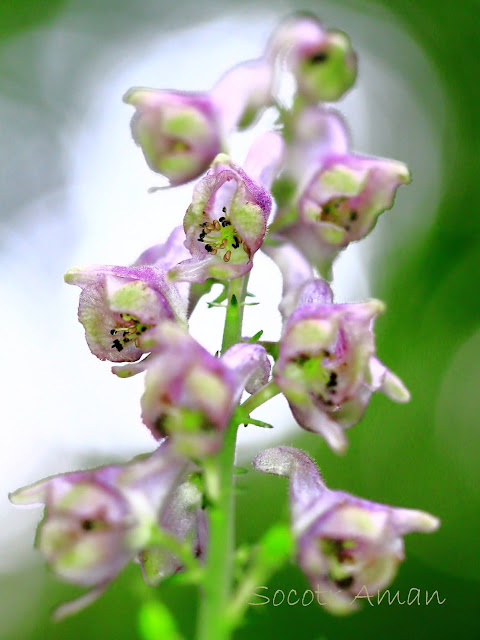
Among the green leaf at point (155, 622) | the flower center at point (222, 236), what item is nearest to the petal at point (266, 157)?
the flower center at point (222, 236)

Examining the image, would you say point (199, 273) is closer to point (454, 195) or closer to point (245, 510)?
point (245, 510)

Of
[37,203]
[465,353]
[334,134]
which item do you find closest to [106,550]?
[334,134]

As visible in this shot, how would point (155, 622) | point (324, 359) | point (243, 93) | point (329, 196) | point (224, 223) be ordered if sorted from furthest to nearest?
point (243, 93) < point (329, 196) < point (224, 223) < point (324, 359) < point (155, 622)

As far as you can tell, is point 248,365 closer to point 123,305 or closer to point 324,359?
point 324,359

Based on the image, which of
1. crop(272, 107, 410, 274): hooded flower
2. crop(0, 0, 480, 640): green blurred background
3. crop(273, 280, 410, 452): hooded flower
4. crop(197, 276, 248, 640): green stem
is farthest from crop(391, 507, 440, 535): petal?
crop(0, 0, 480, 640): green blurred background

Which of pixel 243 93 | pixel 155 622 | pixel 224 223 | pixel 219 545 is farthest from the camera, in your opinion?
pixel 243 93

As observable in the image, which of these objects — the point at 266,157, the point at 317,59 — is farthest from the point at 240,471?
the point at 317,59
